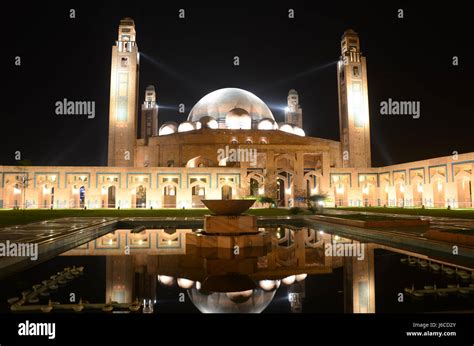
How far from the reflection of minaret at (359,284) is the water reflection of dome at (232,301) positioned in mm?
701

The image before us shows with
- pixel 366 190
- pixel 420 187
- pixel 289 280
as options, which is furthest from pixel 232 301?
pixel 366 190

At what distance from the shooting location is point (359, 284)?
392 centimetres

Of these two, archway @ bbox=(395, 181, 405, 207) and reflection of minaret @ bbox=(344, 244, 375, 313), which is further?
archway @ bbox=(395, 181, 405, 207)

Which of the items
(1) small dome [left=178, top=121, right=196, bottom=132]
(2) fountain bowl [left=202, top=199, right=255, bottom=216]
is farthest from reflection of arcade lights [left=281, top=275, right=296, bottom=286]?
(1) small dome [left=178, top=121, right=196, bottom=132]

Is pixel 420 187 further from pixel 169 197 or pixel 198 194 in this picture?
pixel 169 197

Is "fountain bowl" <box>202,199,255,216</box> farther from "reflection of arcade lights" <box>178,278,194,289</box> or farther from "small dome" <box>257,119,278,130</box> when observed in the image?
"small dome" <box>257,119,278,130</box>

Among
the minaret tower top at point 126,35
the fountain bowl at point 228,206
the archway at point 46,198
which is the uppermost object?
the minaret tower top at point 126,35

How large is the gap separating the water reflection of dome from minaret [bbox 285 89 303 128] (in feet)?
116

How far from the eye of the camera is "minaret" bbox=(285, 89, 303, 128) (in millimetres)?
38125

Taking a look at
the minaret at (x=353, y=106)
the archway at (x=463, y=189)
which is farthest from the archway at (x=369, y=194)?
the archway at (x=463, y=189)

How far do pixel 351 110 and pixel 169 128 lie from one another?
13.8 meters

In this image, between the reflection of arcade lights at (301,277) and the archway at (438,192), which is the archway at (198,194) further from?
the reflection of arcade lights at (301,277)

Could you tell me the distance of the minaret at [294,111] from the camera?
1501 inches

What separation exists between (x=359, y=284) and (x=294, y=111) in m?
35.5
